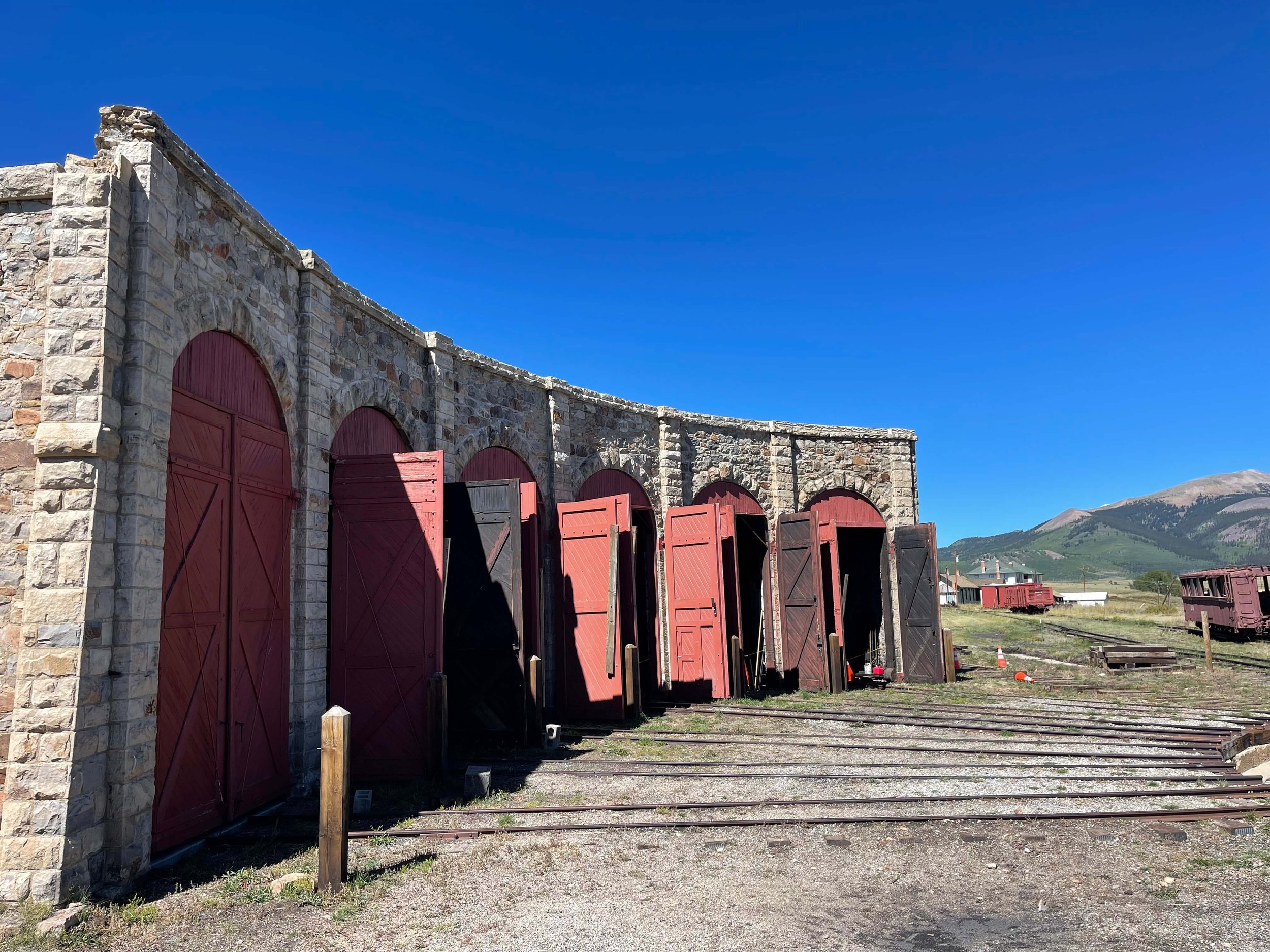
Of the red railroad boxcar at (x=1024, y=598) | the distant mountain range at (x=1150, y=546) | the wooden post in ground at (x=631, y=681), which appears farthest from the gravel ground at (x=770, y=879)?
the distant mountain range at (x=1150, y=546)

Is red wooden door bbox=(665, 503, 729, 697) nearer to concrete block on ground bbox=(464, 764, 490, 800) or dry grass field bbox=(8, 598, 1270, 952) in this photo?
dry grass field bbox=(8, 598, 1270, 952)

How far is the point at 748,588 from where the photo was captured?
1675 centimetres

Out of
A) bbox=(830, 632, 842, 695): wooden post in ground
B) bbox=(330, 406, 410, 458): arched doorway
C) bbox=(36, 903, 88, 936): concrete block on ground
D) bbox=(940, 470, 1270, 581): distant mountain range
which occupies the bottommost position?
bbox=(36, 903, 88, 936): concrete block on ground

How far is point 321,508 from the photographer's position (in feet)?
28.2

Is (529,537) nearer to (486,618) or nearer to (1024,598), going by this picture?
(486,618)

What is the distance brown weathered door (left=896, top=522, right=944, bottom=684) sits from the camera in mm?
15805

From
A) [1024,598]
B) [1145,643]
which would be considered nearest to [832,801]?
[1145,643]

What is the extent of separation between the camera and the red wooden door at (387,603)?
8516 mm

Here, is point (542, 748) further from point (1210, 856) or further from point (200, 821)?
point (1210, 856)

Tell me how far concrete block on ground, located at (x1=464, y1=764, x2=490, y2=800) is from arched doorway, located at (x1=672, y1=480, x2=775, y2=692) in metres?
6.97

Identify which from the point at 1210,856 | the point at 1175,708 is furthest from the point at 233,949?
the point at 1175,708

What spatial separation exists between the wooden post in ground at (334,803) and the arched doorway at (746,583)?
9.34 meters

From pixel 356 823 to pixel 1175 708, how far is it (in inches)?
448

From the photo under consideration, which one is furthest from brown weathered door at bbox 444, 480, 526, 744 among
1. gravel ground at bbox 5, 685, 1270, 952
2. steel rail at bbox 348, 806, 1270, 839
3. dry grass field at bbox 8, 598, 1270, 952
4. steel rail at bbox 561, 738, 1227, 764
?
steel rail at bbox 348, 806, 1270, 839
